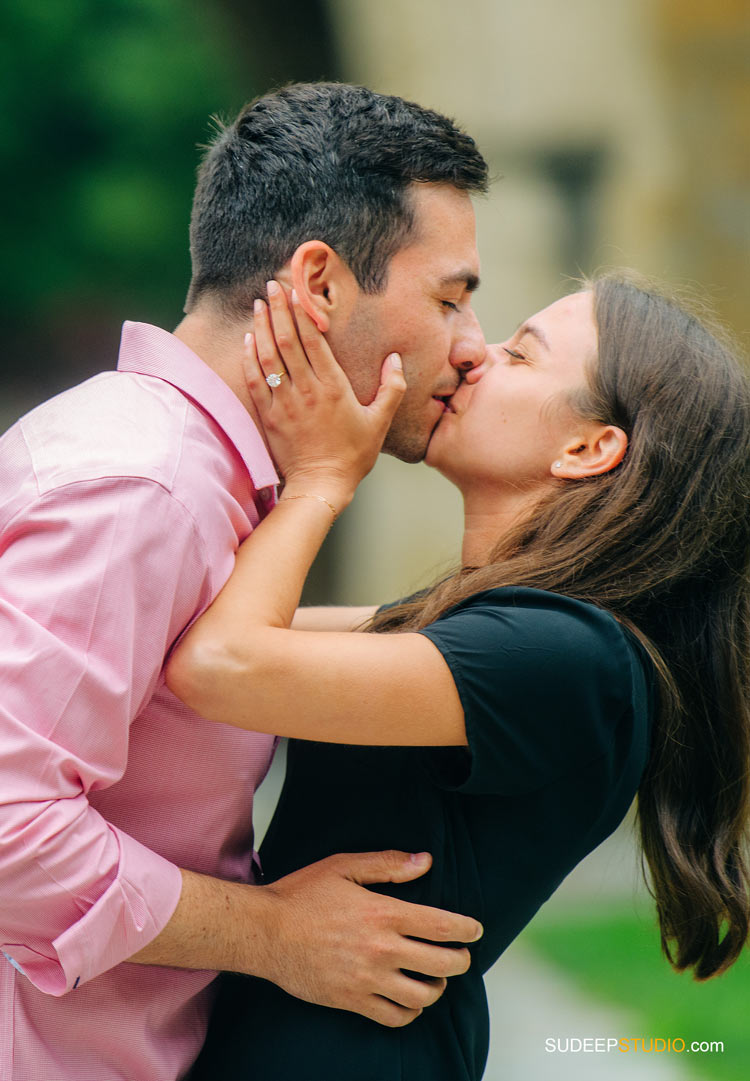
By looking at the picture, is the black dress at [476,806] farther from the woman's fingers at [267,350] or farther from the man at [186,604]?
the woman's fingers at [267,350]

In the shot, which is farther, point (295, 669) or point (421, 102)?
point (421, 102)

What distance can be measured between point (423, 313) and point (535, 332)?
29 centimetres

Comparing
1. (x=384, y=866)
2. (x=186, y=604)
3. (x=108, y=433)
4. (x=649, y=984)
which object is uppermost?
(x=108, y=433)

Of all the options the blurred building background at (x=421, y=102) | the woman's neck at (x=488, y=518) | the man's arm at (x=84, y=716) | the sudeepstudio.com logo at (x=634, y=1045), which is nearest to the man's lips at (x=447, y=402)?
A: the woman's neck at (x=488, y=518)

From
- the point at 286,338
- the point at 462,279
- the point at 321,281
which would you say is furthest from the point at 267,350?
the point at 462,279

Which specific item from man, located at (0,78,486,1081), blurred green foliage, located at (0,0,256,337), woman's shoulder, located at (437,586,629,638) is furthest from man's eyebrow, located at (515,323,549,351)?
blurred green foliage, located at (0,0,256,337)

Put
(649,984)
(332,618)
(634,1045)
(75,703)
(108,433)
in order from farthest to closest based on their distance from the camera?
(649,984), (634,1045), (332,618), (108,433), (75,703)

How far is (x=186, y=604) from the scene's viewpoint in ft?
4.83

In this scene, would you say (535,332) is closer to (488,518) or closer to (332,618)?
(488,518)

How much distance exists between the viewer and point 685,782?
1886 millimetres

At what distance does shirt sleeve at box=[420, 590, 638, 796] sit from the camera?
1495mm

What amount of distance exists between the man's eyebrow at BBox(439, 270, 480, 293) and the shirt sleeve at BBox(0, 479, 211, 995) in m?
0.69

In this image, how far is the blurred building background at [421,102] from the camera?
4.75 meters

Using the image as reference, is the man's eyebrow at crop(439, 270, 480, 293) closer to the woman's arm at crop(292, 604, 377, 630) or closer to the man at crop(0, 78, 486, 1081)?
the man at crop(0, 78, 486, 1081)
